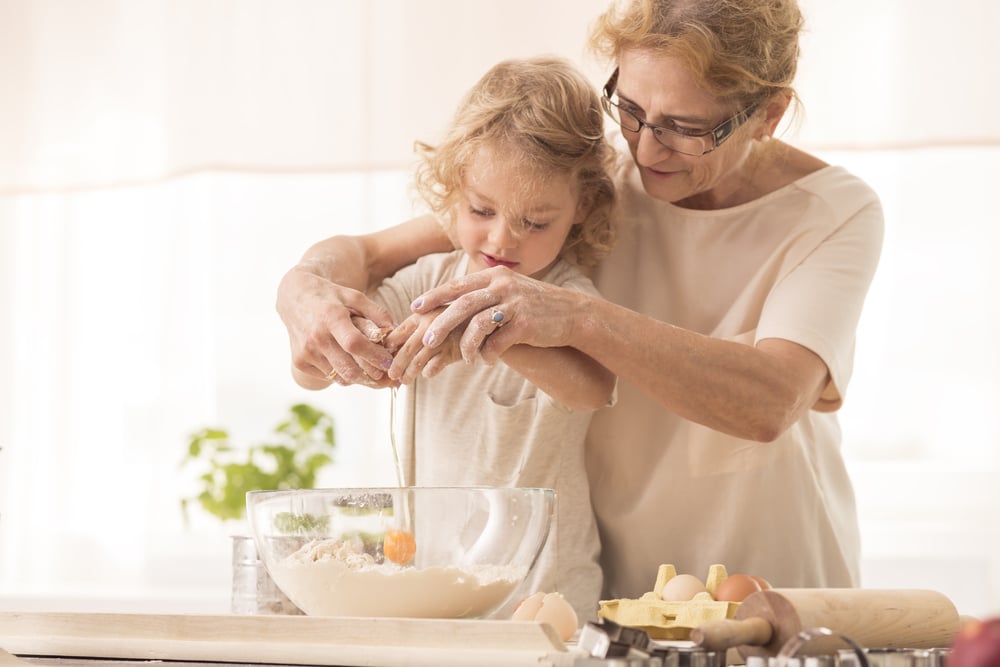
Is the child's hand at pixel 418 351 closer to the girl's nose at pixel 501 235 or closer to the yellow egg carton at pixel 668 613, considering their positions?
the girl's nose at pixel 501 235

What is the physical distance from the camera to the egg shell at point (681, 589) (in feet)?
3.48

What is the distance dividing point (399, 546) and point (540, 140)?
60cm

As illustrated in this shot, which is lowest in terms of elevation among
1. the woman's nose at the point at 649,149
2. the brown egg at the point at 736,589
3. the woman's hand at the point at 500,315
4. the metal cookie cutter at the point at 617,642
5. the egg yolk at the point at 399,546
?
the brown egg at the point at 736,589

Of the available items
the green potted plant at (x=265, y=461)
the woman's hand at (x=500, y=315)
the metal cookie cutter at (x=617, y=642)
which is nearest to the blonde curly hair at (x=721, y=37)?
the woman's hand at (x=500, y=315)

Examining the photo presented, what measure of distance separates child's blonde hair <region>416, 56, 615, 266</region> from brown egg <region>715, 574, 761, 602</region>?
0.55 metres

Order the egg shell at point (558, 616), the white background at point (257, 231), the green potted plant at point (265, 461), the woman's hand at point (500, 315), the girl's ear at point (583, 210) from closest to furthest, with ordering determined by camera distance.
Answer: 1. the egg shell at point (558, 616)
2. the woman's hand at point (500, 315)
3. the girl's ear at point (583, 210)
4. the white background at point (257, 231)
5. the green potted plant at point (265, 461)

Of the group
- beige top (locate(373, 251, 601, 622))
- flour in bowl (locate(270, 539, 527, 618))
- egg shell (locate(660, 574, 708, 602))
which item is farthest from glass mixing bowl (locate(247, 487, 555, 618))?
beige top (locate(373, 251, 601, 622))

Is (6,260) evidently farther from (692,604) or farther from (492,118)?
(692,604)

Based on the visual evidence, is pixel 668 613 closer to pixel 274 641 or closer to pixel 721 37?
pixel 274 641

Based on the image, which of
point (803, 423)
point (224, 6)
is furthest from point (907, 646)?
point (224, 6)

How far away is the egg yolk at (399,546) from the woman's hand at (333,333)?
0.28 meters

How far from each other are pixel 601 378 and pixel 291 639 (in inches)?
21.0

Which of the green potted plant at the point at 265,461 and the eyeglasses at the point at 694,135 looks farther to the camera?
the green potted plant at the point at 265,461

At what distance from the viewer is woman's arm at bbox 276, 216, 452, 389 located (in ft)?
4.16
